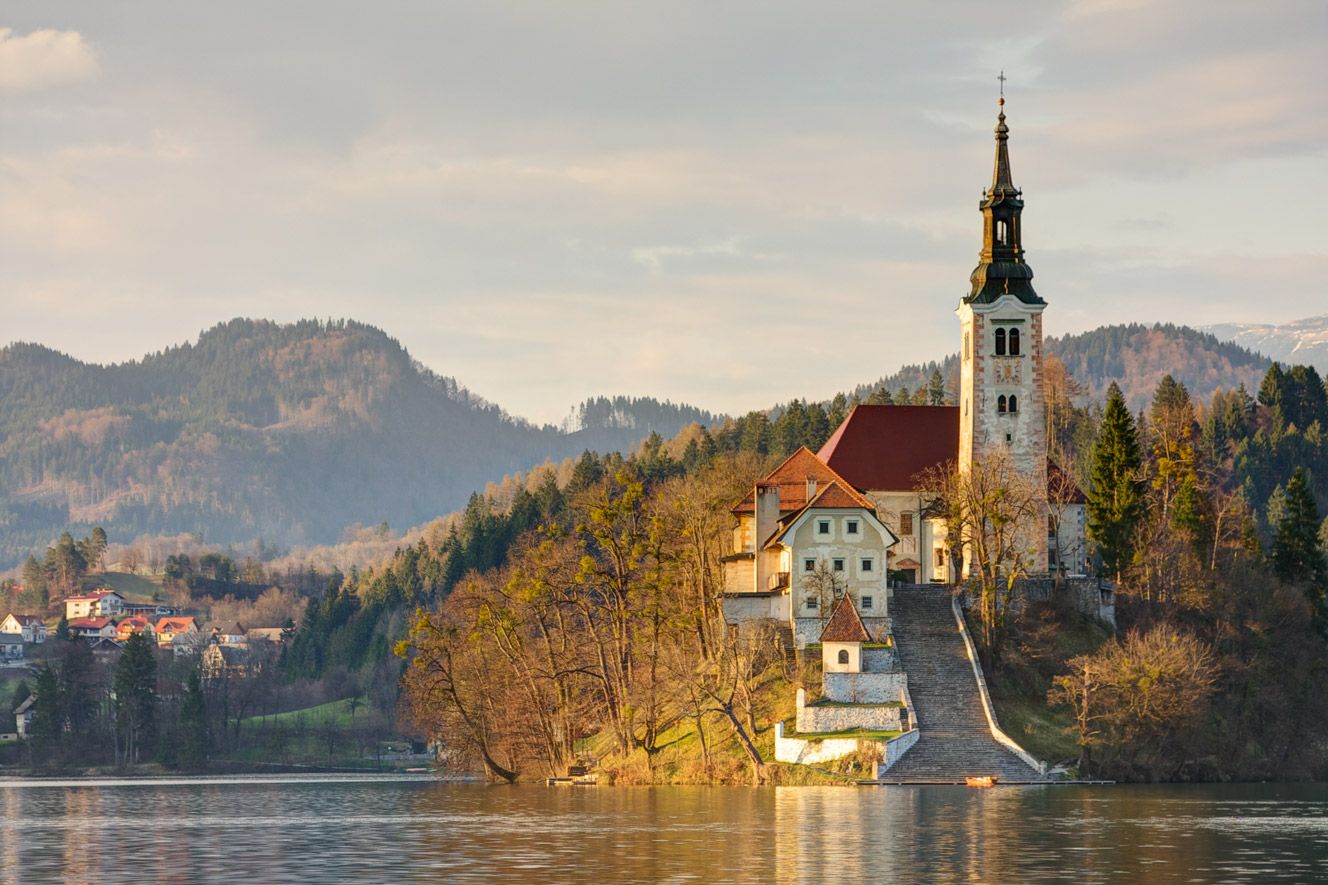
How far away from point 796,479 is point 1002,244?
659 inches

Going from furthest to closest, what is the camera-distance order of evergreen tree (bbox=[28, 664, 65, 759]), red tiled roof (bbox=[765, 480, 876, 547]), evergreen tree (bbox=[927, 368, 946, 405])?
1. evergreen tree (bbox=[927, 368, 946, 405])
2. evergreen tree (bbox=[28, 664, 65, 759])
3. red tiled roof (bbox=[765, 480, 876, 547])

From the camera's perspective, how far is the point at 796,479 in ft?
346

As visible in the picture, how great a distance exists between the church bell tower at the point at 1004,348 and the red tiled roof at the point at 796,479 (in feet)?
24.2

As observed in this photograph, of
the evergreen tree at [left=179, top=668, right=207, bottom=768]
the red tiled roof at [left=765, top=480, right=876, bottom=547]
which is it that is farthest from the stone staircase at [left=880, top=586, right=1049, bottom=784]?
the evergreen tree at [left=179, top=668, right=207, bottom=768]

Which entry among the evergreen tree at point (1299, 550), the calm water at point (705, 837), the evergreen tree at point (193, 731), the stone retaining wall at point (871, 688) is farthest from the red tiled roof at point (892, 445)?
the evergreen tree at point (193, 731)

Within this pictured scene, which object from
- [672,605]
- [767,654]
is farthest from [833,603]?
[672,605]

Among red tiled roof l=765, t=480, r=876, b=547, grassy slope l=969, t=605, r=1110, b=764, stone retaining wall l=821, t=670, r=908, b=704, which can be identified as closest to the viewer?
grassy slope l=969, t=605, r=1110, b=764

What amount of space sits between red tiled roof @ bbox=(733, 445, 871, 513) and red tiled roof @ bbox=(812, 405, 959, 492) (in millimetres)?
1592

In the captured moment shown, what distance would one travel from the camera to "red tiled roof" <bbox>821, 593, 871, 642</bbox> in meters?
89.8

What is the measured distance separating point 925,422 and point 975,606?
14575 millimetres

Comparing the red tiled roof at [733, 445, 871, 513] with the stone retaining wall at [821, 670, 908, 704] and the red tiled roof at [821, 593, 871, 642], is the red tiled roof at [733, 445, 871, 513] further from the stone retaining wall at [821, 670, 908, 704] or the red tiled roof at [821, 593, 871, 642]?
the stone retaining wall at [821, 670, 908, 704]

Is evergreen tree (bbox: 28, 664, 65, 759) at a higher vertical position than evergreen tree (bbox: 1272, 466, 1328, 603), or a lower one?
lower

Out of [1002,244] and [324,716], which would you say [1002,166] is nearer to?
[1002,244]

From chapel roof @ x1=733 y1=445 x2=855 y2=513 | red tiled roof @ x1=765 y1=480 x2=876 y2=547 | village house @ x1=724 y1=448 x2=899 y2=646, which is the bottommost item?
village house @ x1=724 y1=448 x2=899 y2=646
